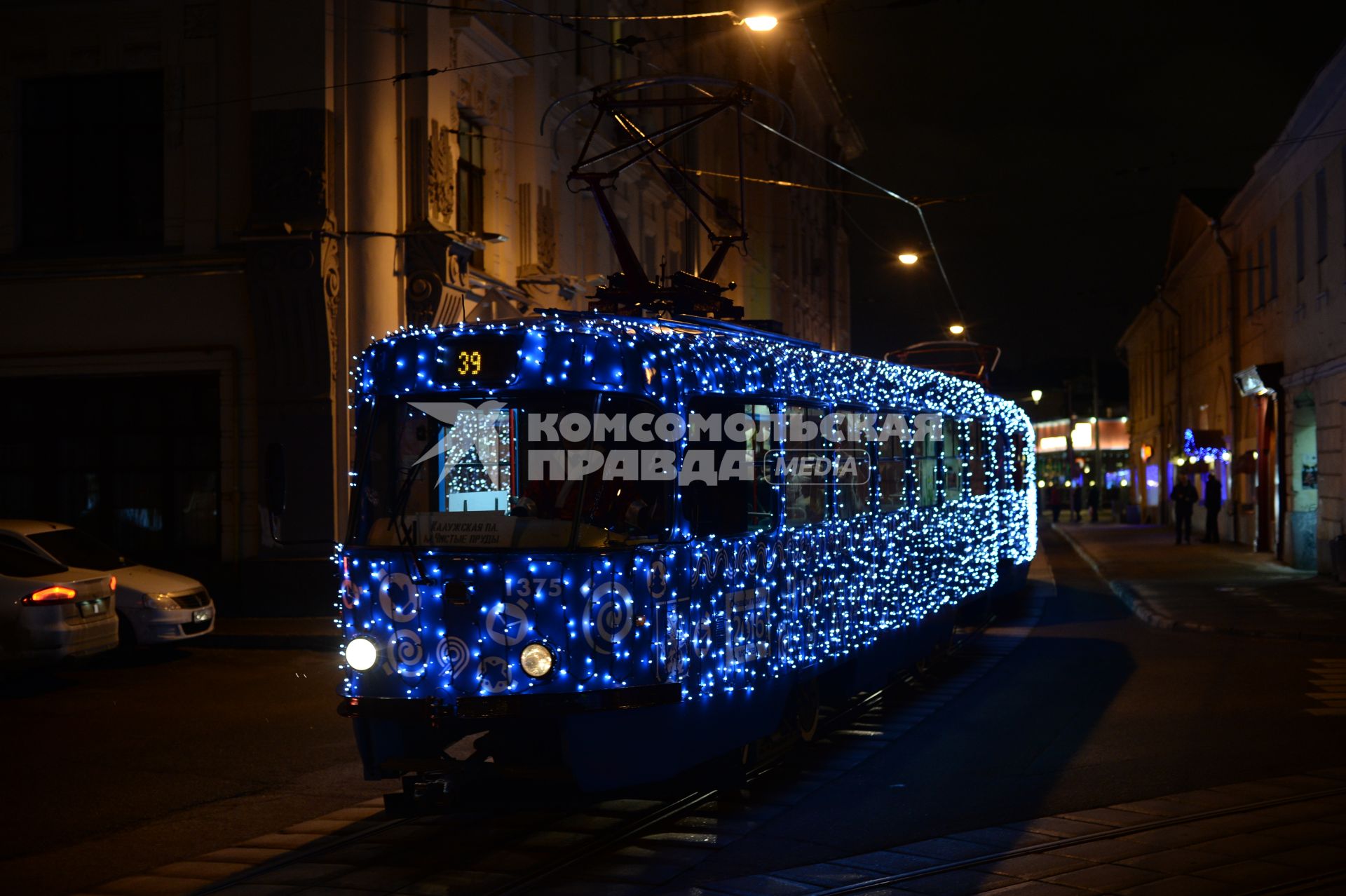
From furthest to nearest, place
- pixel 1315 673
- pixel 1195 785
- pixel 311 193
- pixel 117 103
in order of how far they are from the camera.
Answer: pixel 117 103 → pixel 311 193 → pixel 1315 673 → pixel 1195 785

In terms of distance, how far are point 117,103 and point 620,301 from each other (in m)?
12.2

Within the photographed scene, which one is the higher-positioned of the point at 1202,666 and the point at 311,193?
the point at 311,193

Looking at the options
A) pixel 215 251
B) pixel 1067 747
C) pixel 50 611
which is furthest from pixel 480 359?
pixel 215 251

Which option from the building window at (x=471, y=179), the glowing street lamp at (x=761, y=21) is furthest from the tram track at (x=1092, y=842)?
the building window at (x=471, y=179)

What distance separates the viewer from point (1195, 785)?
8867 mm

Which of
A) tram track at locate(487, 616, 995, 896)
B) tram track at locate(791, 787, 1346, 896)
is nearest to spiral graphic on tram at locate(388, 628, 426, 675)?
tram track at locate(487, 616, 995, 896)

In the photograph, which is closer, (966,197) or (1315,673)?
(1315,673)

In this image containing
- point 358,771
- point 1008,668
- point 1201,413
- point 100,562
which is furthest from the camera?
point 1201,413

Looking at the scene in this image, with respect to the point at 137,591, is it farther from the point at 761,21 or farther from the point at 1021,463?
the point at 1021,463

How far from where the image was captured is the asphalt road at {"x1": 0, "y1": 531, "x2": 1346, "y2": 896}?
8.02 meters

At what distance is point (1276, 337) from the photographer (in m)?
30.7

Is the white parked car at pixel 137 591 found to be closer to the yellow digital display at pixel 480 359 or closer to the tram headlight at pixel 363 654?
the tram headlight at pixel 363 654

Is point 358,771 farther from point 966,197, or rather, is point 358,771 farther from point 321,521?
point 966,197

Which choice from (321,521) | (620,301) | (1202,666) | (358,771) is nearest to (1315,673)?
(1202,666)
